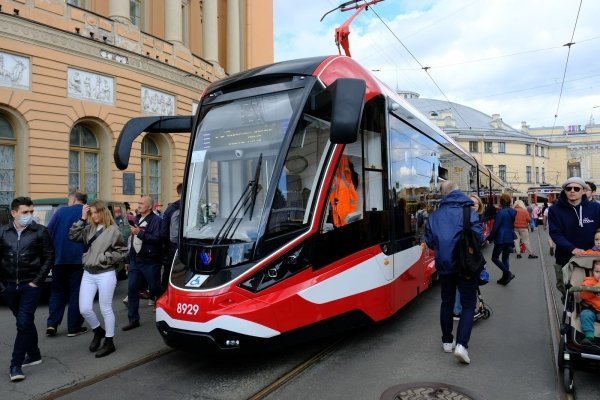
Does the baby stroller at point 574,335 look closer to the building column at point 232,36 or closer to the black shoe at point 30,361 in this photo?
the black shoe at point 30,361

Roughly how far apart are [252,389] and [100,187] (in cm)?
1633

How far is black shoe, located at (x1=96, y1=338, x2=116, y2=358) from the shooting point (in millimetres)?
5555

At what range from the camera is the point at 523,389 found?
444 cm

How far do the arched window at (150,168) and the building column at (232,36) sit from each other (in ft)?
27.4

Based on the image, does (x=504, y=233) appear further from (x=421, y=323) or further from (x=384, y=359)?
(x=384, y=359)

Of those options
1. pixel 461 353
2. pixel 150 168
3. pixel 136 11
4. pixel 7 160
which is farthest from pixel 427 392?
pixel 136 11

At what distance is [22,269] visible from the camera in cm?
497

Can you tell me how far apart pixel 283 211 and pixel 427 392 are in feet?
7.01

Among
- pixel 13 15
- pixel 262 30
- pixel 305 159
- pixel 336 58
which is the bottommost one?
pixel 305 159

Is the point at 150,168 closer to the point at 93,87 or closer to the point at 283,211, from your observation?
the point at 93,87

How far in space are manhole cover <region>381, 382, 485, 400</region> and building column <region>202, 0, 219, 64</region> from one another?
22.8m

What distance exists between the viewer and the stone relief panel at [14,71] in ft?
49.2

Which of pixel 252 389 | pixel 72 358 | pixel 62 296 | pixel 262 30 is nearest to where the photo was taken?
pixel 252 389

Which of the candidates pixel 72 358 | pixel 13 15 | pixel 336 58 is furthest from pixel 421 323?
pixel 13 15
